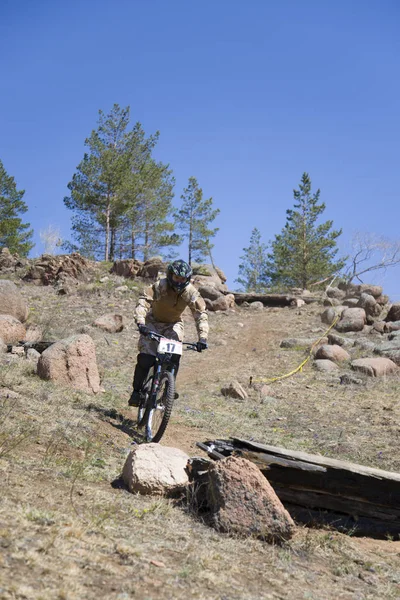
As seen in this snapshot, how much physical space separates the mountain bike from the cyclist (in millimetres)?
137

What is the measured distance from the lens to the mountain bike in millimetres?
5998

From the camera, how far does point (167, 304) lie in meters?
6.55

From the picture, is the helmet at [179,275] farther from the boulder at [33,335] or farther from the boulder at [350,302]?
the boulder at [350,302]

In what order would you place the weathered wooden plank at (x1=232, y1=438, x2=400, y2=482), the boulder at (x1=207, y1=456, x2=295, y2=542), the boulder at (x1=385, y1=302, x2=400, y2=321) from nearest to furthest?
the boulder at (x1=207, y1=456, x2=295, y2=542), the weathered wooden plank at (x1=232, y1=438, x2=400, y2=482), the boulder at (x1=385, y1=302, x2=400, y2=321)

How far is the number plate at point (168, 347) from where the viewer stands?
6098 millimetres

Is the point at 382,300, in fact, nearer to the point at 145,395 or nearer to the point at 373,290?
the point at 373,290

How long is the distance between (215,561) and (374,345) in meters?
12.8

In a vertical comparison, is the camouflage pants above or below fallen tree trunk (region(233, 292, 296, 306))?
below

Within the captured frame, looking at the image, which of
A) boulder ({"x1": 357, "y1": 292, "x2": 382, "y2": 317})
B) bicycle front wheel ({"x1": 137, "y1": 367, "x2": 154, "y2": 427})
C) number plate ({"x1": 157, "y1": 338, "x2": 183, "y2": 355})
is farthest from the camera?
boulder ({"x1": 357, "y1": 292, "x2": 382, "y2": 317})

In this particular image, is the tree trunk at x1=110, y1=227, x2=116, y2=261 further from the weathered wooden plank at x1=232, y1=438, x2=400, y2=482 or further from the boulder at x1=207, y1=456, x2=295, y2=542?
the boulder at x1=207, y1=456, x2=295, y2=542

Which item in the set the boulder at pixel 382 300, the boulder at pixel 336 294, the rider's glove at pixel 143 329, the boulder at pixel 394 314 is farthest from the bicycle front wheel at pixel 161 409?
the boulder at pixel 336 294


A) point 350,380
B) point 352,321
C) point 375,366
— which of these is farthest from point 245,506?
point 352,321

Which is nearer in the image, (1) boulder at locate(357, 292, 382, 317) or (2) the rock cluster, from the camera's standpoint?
(2) the rock cluster

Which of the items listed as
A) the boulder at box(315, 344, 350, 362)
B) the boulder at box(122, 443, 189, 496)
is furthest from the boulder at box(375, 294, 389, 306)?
the boulder at box(122, 443, 189, 496)
